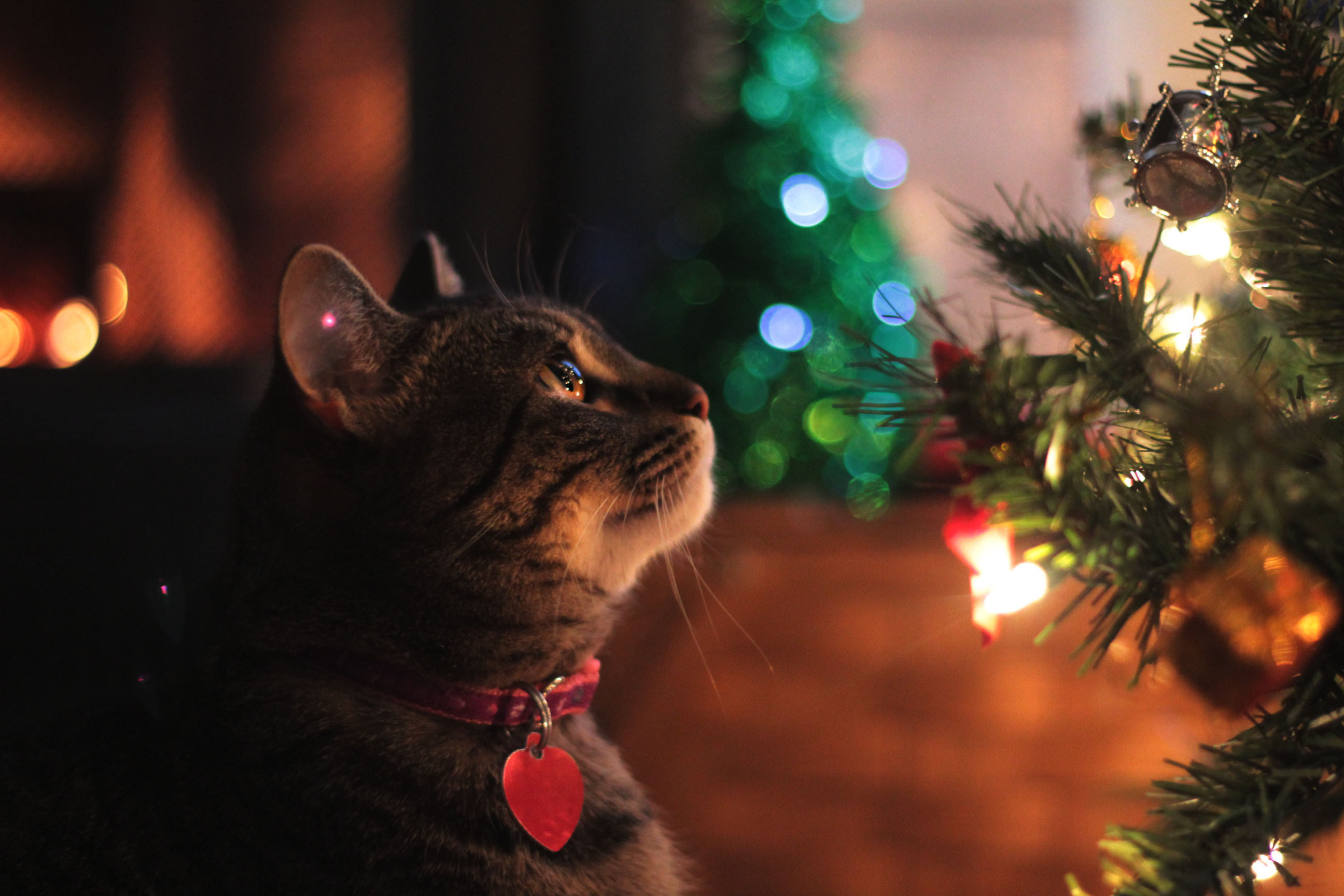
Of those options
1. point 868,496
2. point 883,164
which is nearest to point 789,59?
point 883,164

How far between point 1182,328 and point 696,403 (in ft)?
1.31

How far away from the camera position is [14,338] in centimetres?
118

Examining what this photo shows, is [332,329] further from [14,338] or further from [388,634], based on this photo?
[14,338]

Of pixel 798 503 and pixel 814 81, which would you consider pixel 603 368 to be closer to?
pixel 798 503

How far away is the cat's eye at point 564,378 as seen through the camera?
78 centimetres

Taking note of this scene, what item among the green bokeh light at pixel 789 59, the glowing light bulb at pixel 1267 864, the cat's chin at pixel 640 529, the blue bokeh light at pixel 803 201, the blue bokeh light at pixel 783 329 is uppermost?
the green bokeh light at pixel 789 59

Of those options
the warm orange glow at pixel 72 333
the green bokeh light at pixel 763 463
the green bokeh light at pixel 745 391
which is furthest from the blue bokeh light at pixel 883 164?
the warm orange glow at pixel 72 333

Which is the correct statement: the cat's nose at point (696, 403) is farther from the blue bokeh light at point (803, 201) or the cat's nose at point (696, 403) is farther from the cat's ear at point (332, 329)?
the blue bokeh light at point (803, 201)

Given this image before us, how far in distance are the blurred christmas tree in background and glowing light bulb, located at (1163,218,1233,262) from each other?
1.02 m

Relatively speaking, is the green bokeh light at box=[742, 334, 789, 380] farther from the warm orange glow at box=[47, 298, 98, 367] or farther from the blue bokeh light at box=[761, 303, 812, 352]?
the warm orange glow at box=[47, 298, 98, 367]

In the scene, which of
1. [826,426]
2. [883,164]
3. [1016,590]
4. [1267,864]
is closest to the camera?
[1267,864]

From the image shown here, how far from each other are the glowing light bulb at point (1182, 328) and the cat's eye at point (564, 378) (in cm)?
→ 46

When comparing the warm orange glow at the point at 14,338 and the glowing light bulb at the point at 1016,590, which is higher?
the glowing light bulb at the point at 1016,590

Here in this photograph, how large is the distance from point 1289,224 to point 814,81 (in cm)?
148
